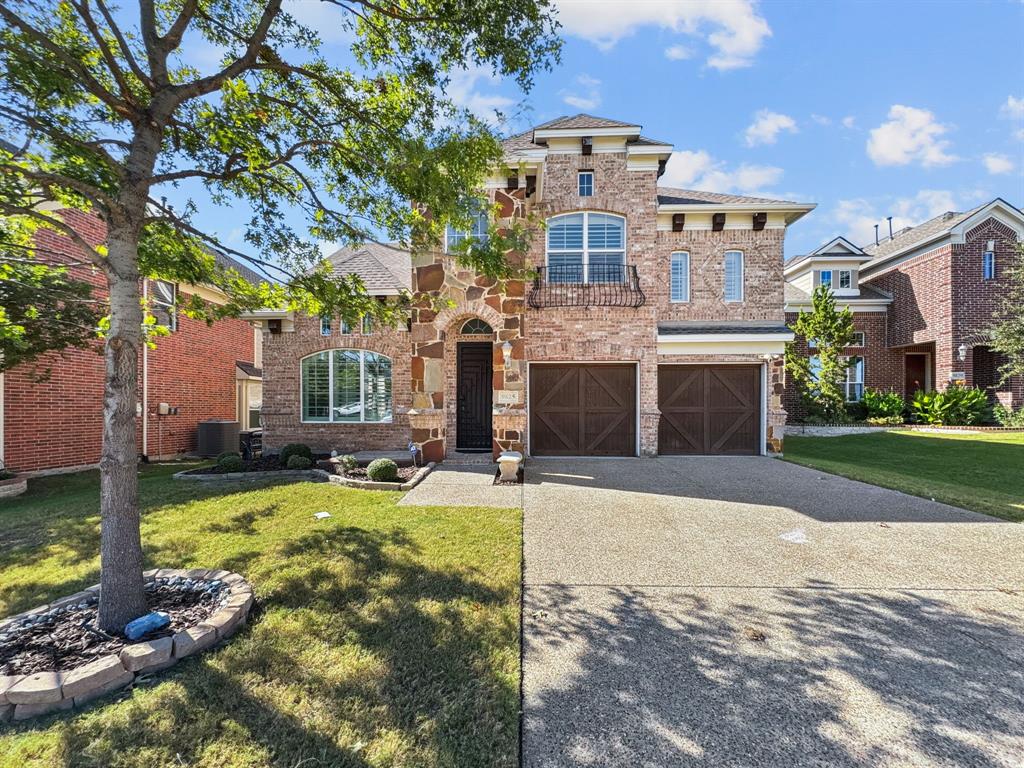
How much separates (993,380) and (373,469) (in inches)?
1005

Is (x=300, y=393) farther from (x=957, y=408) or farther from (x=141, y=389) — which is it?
(x=957, y=408)

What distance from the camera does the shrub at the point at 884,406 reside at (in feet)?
54.4

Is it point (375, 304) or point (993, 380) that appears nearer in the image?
point (375, 304)

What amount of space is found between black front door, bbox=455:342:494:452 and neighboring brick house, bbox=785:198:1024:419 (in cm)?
1331

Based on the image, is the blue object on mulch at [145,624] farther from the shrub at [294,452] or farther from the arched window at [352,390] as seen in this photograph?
the arched window at [352,390]

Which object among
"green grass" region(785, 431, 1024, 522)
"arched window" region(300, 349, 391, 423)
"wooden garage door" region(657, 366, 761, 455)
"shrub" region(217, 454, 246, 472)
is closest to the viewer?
"green grass" region(785, 431, 1024, 522)

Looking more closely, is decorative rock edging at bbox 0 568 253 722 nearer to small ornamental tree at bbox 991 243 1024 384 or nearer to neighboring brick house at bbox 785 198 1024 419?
neighboring brick house at bbox 785 198 1024 419

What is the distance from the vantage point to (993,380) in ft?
60.1

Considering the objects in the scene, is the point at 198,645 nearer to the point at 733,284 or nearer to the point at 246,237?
the point at 246,237

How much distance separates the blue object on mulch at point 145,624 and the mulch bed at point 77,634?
0.04m

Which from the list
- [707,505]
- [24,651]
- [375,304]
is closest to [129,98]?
[375,304]

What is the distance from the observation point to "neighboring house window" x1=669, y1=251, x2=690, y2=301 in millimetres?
11477

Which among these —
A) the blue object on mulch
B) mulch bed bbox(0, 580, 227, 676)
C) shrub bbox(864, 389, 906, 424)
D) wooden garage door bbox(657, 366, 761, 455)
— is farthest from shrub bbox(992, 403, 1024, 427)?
the blue object on mulch

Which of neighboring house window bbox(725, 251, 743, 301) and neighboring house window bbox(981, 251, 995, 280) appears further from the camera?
neighboring house window bbox(981, 251, 995, 280)
